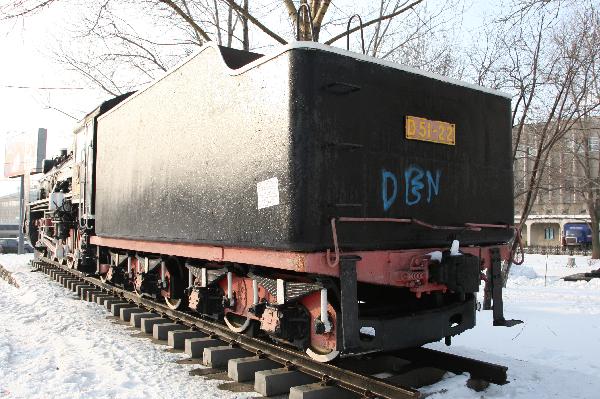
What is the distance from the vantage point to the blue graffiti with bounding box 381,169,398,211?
14.3 feet

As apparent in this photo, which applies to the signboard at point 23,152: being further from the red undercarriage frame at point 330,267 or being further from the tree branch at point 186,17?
the red undercarriage frame at point 330,267

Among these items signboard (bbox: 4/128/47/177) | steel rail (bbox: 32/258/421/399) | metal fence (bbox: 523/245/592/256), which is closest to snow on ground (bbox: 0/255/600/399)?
steel rail (bbox: 32/258/421/399)

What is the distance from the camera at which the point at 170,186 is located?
5.85 metres

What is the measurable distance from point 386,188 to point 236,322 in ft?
8.52

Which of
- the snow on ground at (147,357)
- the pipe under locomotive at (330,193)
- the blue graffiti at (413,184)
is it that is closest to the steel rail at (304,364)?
the pipe under locomotive at (330,193)

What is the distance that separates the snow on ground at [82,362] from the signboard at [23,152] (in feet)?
87.0

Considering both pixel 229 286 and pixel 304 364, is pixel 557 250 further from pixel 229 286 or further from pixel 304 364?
pixel 304 364

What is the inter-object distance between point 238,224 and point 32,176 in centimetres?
1592

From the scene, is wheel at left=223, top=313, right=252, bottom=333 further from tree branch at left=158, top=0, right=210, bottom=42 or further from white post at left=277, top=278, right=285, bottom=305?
tree branch at left=158, top=0, right=210, bottom=42

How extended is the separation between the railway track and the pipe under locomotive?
0.21m

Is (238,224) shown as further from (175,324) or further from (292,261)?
(175,324)

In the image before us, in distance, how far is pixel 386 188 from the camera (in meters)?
Result: 4.36

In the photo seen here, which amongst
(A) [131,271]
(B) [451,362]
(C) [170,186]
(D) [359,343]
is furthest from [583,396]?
(A) [131,271]

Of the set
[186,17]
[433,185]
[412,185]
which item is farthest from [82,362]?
[186,17]
